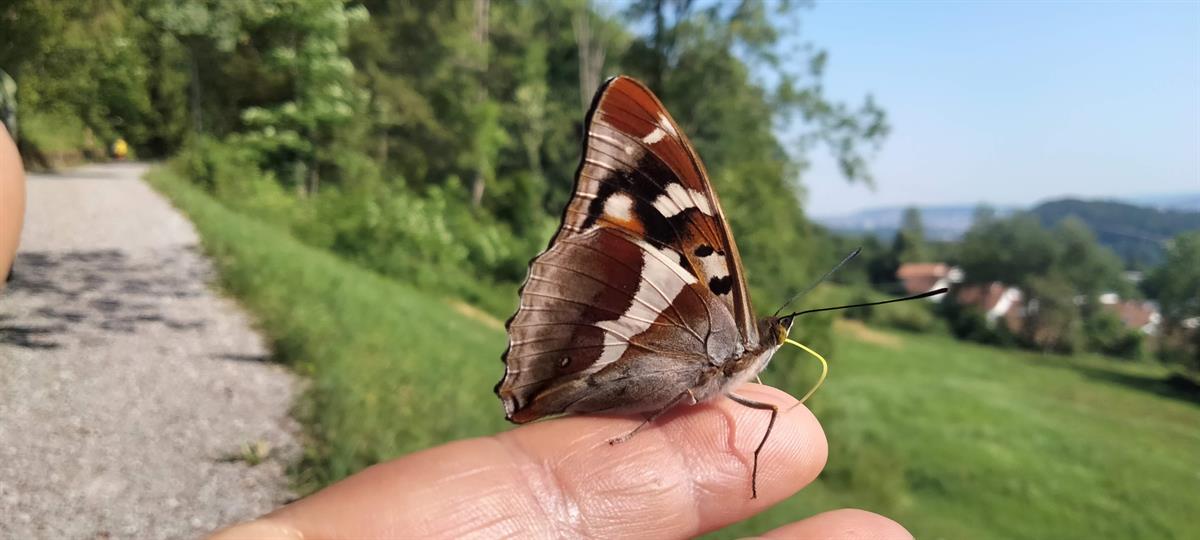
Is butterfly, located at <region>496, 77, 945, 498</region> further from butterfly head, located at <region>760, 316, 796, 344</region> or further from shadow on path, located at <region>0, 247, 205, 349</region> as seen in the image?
shadow on path, located at <region>0, 247, 205, 349</region>

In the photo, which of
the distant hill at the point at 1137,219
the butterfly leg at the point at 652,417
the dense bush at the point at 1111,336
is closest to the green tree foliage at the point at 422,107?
the butterfly leg at the point at 652,417

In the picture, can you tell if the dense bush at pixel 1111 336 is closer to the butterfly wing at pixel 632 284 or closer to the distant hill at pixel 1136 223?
the distant hill at pixel 1136 223

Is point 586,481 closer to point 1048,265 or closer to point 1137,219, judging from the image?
point 1137,219

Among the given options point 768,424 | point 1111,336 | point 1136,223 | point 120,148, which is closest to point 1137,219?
point 1136,223

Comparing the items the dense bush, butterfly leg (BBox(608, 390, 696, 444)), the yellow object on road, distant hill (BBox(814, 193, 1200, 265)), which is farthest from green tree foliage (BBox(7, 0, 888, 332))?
the dense bush

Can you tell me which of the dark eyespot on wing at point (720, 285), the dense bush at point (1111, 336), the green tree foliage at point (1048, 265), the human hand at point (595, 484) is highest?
→ the dark eyespot on wing at point (720, 285)

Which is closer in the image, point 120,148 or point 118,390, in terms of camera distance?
point 118,390

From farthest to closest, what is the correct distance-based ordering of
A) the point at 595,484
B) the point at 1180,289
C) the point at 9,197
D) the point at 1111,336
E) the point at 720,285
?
the point at 1111,336 → the point at 1180,289 → the point at 720,285 → the point at 595,484 → the point at 9,197
